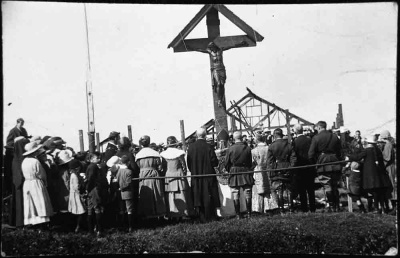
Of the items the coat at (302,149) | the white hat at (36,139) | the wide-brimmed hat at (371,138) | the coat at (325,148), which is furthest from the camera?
the coat at (302,149)

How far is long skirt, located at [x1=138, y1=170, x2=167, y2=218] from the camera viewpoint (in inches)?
540

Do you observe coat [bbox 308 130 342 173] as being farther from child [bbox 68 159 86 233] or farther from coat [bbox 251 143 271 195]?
child [bbox 68 159 86 233]

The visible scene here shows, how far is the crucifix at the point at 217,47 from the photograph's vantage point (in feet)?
48.6

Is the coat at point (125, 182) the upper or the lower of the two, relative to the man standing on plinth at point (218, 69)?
lower

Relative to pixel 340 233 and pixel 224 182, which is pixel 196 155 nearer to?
pixel 224 182

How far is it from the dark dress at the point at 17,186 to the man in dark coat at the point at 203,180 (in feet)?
11.0

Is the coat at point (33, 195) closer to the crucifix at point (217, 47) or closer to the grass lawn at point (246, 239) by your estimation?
the grass lawn at point (246, 239)

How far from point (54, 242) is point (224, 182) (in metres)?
4.03

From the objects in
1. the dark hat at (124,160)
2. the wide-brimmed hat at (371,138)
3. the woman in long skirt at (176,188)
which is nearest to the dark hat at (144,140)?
the woman in long skirt at (176,188)

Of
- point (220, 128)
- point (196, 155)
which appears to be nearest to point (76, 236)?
point (196, 155)

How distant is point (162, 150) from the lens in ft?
49.6

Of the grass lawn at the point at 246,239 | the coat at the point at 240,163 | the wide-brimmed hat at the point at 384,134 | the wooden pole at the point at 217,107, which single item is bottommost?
the grass lawn at the point at 246,239

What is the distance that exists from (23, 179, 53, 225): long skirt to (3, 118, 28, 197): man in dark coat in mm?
662

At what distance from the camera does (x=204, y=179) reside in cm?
1386
